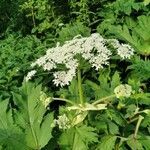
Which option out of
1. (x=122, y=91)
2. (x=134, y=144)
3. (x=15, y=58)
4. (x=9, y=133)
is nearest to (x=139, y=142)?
(x=134, y=144)

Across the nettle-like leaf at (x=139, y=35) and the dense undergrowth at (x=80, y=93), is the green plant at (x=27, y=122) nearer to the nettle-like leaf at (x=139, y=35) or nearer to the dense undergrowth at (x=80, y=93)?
the dense undergrowth at (x=80, y=93)

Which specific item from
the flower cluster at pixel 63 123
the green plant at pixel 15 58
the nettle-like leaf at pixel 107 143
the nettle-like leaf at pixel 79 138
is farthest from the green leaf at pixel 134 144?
the green plant at pixel 15 58

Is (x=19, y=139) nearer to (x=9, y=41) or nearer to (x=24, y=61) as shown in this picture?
(x=24, y=61)

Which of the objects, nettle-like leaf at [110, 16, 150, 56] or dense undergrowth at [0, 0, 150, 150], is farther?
nettle-like leaf at [110, 16, 150, 56]

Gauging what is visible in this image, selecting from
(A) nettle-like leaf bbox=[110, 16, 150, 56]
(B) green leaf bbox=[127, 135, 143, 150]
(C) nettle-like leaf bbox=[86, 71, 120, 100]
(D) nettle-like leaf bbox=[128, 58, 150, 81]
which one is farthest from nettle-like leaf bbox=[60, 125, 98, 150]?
(A) nettle-like leaf bbox=[110, 16, 150, 56]

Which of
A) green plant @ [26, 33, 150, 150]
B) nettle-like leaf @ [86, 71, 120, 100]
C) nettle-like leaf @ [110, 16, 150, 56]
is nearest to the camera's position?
green plant @ [26, 33, 150, 150]

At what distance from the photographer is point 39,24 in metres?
5.52

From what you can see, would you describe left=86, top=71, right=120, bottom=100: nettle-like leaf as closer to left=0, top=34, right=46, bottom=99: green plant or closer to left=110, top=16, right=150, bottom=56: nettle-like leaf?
left=110, top=16, right=150, bottom=56: nettle-like leaf

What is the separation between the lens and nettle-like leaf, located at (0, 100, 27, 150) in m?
3.31

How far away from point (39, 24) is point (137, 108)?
7.33ft

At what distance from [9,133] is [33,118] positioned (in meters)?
0.28

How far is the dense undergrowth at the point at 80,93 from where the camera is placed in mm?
3436

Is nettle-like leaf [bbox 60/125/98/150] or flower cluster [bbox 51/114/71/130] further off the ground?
flower cluster [bbox 51/114/71/130]

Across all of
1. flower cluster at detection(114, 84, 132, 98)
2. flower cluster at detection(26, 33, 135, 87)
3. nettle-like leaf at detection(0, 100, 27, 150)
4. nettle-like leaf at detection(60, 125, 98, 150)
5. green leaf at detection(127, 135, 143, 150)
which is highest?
flower cluster at detection(26, 33, 135, 87)
